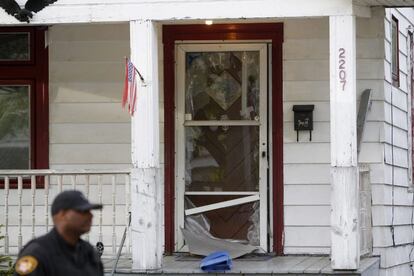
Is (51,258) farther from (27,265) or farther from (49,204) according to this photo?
(49,204)

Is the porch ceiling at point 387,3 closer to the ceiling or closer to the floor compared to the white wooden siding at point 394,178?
closer to the ceiling

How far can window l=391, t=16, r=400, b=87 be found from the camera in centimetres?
1193

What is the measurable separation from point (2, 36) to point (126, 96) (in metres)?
2.57

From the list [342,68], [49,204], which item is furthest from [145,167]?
[342,68]

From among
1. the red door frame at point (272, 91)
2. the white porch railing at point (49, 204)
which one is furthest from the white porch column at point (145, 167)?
the red door frame at point (272, 91)

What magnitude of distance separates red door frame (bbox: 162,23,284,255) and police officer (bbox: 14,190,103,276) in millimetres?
5884

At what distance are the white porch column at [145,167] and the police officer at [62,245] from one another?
4.28 m

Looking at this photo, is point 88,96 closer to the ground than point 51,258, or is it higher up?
higher up

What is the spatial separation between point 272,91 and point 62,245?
618 centimetres

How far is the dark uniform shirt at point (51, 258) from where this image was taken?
5.11m

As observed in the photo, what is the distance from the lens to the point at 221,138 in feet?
37.1

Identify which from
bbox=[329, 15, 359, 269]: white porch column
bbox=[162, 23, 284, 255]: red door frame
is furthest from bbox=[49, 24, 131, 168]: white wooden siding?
bbox=[329, 15, 359, 269]: white porch column

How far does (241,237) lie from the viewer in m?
11.3

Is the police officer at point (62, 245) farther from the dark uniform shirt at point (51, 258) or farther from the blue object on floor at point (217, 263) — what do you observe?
the blue object on floor at point (217, 263)
